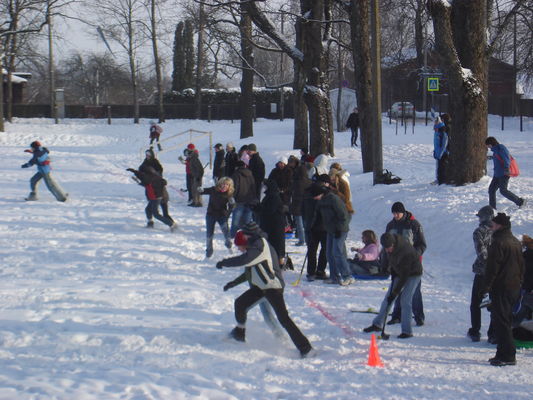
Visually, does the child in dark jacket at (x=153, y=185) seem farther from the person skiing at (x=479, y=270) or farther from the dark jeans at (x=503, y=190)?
the person skiing at (x=479, y=270)

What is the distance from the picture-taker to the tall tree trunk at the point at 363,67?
70.3ft

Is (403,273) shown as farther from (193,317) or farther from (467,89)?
(467,89)

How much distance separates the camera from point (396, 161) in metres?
25.4

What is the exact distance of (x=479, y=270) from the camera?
8.46 m

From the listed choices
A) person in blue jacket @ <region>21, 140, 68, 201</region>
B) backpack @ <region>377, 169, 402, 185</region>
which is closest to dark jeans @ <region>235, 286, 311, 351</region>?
person in blue jacket @ <region>21, 140, 68, 201</region>

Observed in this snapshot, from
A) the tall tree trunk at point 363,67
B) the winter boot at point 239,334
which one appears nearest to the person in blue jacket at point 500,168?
the winter boot at point 239,334

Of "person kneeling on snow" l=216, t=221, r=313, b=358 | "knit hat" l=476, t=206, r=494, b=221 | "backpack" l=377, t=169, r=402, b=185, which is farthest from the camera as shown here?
"backpack" l=377, t=169, r=402, b=185

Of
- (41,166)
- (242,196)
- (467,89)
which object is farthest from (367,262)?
(41,166)

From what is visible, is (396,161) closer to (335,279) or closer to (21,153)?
(335,279)

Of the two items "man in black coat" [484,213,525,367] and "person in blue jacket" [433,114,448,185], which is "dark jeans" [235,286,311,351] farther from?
"person in blue jacket" [433,114,448,185]

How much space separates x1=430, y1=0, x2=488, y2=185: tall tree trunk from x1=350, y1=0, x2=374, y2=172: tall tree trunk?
4.95 meters

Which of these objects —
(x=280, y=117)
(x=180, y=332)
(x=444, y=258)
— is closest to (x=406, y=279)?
(x=180, y=332)

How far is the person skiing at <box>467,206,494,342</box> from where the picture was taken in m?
8.48

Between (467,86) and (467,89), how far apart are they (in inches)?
3.5
